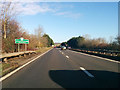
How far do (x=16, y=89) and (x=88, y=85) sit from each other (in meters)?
2.84

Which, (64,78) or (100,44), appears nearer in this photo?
(64,78)

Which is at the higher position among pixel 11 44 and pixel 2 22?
pixel 2 22

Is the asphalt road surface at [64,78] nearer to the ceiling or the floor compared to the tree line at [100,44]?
nearer to the floor

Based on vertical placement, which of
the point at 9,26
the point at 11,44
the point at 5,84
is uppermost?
the point at 9,26

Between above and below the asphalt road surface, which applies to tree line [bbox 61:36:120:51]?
above

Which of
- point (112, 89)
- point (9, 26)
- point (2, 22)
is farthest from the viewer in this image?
point (9, 26)

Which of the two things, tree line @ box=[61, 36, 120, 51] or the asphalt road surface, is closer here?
the asphalt road surface

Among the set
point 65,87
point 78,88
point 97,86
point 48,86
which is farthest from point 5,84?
point 97,86

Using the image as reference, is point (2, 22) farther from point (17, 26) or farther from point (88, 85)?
point (88, 85)

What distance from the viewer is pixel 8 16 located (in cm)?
2730

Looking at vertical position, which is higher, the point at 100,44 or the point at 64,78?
the point at 100,44

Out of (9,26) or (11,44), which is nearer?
(11,44)

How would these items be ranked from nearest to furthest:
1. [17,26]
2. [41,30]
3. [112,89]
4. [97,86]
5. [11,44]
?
[112,89] → [97,86] → [11,44] → [17,26] → [41,30]

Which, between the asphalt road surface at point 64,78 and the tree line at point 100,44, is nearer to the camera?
the asphalt road surface at point 64,78
